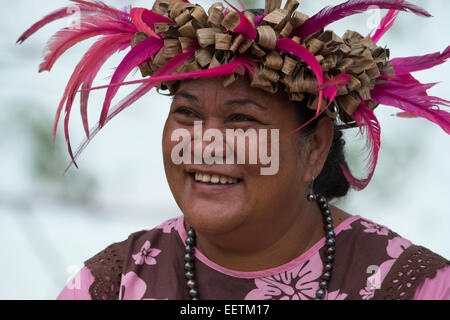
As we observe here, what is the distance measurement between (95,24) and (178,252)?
779 millimetres

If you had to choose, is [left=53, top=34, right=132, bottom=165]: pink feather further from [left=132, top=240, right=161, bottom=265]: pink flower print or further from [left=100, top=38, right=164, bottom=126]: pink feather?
[left=132, top=240, right=161, bottom=265]: pink flower print

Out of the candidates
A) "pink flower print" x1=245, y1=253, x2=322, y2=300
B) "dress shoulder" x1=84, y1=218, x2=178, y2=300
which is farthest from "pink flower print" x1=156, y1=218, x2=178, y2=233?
"pink flower print" x1=245, y1=253, x2=322, y2=300

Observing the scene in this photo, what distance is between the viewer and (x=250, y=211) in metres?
1.84

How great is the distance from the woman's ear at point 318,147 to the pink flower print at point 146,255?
576 millimetres

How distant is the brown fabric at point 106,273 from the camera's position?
82.2 inches

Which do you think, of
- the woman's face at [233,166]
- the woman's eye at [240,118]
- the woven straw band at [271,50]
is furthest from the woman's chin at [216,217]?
the woven straw band at [271,50]

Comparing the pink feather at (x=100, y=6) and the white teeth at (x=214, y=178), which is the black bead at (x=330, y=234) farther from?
the pink feather at (x=100, y=6)

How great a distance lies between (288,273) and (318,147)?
0.40m

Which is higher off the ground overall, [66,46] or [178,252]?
[66,46]

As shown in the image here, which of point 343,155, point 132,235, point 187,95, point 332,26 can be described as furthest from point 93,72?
point 332,26

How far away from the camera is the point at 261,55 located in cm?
176

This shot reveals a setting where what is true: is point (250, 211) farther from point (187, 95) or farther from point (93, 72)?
point (93, 72)

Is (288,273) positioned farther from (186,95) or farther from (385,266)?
(186,95)

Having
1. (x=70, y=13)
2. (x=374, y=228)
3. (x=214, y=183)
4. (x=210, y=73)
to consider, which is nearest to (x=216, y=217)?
(x=214, y=183)
